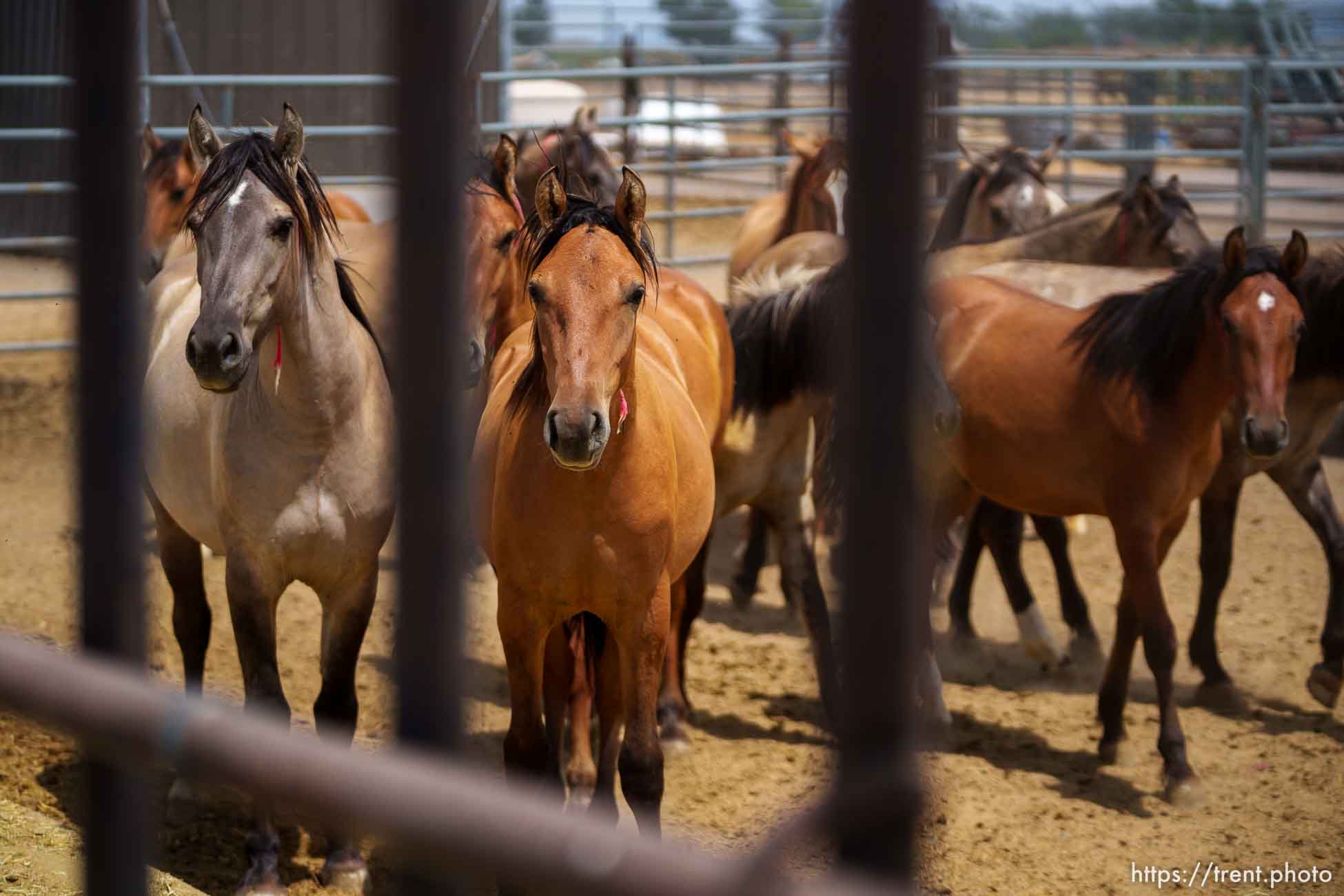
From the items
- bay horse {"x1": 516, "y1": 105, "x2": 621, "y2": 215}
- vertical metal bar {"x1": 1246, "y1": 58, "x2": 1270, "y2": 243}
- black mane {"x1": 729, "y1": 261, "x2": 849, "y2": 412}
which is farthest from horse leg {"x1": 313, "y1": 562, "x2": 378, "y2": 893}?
vertical metal bar {"x1": 1246, "y1": 58, "x2": 1270, "y2": 243}

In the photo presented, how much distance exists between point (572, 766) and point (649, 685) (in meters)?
0.69

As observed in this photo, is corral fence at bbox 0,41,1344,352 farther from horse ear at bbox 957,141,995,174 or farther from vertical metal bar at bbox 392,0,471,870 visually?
vertical metal bar at bbox 392,0,471,870

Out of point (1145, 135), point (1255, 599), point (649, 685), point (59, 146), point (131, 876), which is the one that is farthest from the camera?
point (1145, 135)

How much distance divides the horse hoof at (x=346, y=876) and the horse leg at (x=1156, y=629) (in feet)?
8.46

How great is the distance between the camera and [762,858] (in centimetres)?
64

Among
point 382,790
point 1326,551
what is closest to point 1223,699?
point 1326,551

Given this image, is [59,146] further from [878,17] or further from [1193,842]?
[878,17]

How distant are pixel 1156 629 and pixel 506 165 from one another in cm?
268

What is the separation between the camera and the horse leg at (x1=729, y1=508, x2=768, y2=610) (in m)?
6.64

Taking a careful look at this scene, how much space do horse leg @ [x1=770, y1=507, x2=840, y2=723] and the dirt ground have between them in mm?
278

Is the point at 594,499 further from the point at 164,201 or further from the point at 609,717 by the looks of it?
the point at 164,201

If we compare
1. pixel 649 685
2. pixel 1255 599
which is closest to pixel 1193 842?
pixel 649 685

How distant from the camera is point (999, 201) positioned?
7641 mm

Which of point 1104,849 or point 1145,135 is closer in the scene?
point 1104,849
